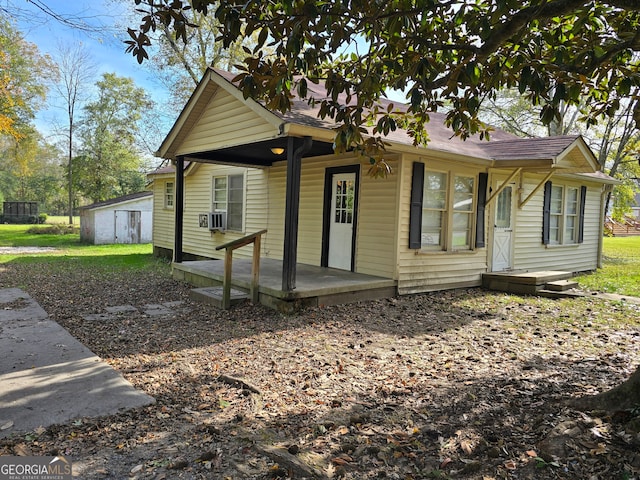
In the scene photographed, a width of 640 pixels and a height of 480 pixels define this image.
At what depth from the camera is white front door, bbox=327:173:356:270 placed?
8594 mm

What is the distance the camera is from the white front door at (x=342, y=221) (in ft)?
28.2

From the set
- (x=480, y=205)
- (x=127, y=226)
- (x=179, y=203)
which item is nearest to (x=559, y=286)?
(x=480, y=205)

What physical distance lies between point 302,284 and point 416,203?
258 cm

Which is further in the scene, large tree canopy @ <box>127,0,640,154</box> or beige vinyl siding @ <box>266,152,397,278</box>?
beige vinyl siding @ <box>266,152,397,278</box>

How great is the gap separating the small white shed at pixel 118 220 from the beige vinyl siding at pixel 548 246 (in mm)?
17208

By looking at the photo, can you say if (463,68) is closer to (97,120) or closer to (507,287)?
(507,287)

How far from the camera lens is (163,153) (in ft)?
31.0

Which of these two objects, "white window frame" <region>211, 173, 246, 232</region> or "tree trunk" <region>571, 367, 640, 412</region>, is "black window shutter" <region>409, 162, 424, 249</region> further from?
"white window frame" <region>211, 173, 246, 232</region>

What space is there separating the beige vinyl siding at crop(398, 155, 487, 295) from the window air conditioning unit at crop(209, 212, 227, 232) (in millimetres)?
5847

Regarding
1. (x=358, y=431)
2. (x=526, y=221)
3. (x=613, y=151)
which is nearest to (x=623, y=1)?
(x=358, y=431)

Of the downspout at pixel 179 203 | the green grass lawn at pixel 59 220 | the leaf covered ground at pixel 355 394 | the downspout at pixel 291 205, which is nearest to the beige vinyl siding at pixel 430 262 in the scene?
the leaf covered ground at pixel 355 394

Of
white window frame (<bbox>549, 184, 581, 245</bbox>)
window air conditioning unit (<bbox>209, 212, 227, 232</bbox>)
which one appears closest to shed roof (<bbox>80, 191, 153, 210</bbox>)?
window air conditioning unit (<bbox>209, 212, 227, 232</bbox>)

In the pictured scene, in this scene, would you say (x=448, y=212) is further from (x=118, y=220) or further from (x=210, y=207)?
(x=118, y=220)

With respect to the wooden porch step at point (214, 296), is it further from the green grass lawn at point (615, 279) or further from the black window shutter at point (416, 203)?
the green grass lawn at point (615, 279)
